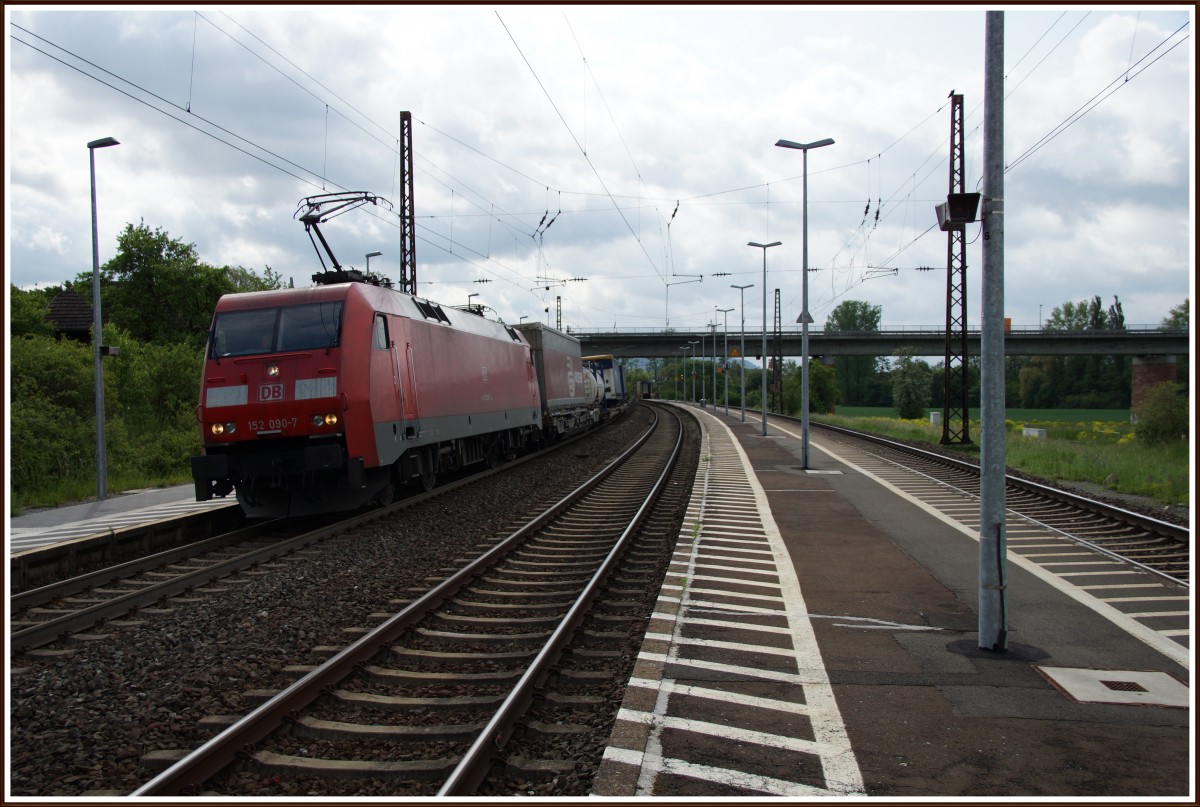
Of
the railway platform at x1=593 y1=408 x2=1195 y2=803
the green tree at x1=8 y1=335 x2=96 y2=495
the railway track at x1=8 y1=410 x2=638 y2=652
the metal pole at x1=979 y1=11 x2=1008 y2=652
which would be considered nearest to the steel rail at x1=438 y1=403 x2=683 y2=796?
the railway platform at x1=593 y1=408 x2=1195 y2=803

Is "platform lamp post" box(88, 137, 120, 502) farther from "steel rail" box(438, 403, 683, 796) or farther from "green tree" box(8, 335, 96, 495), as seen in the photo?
"steel rail" box(438, 403, 683, 796)

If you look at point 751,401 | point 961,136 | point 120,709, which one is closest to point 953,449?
point 961,136

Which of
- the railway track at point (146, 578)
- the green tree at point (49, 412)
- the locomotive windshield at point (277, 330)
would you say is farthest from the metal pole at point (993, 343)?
the green tree at point (49, 412)

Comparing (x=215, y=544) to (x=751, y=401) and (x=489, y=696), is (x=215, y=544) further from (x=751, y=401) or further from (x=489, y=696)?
(x=751, y=401)

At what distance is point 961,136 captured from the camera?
23.9 m

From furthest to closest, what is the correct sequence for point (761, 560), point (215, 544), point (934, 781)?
point (215, 544)
point (761, 560)
point (934, 781)

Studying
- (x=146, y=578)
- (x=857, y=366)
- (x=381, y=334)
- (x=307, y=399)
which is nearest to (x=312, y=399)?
(x=307, y=399)

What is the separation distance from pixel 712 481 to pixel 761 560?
828 cm

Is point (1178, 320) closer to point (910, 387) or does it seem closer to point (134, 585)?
point (910, 387)

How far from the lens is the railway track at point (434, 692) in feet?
14.6

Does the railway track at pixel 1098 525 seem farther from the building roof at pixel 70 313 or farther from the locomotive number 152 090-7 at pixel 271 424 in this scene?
the building roof at pixel 70 313

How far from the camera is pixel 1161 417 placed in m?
27.3

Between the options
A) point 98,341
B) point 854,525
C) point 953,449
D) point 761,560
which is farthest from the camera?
point 953,449

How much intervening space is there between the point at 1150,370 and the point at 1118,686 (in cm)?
6660
